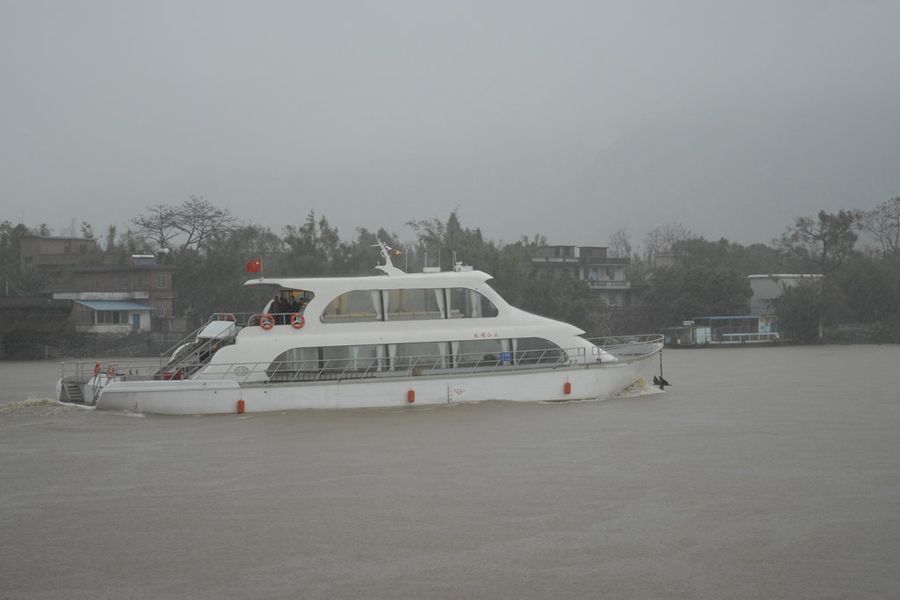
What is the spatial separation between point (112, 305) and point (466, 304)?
37.4m

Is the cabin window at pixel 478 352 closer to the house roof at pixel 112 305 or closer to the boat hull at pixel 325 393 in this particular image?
the boat hull at pixel 325 393

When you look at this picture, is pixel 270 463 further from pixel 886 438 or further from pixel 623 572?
pixel 886 438

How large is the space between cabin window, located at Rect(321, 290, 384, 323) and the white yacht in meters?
0.02

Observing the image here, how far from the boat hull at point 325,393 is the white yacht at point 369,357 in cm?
2

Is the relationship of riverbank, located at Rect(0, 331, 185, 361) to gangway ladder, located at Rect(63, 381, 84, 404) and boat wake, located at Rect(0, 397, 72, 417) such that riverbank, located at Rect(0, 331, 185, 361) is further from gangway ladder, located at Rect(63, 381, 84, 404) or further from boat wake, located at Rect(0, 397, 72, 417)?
gangway ladder, located at Rect(63, 381, 84, 404)

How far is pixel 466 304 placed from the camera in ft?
74.4

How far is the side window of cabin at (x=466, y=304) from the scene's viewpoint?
74.3 ft

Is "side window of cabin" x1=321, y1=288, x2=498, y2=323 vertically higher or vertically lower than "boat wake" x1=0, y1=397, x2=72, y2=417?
higher

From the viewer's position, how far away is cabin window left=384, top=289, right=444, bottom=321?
22.5 m

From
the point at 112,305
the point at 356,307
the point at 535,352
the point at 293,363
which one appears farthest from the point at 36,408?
the point at 112,305

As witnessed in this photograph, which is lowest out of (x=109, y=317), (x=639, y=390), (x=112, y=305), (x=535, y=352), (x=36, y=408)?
(x=639, y=390)

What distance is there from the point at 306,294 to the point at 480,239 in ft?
155

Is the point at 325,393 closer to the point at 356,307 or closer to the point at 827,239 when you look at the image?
the point at 356,307

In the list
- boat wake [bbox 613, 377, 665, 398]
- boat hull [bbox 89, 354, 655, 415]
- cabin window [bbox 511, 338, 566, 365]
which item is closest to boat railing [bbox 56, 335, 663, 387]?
cabin window [bbox 511, 338, 566, 365]
